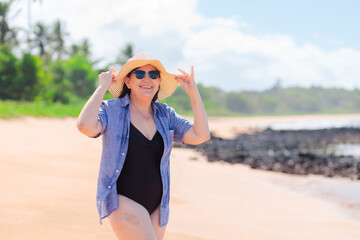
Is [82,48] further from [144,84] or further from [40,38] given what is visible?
[144,84]

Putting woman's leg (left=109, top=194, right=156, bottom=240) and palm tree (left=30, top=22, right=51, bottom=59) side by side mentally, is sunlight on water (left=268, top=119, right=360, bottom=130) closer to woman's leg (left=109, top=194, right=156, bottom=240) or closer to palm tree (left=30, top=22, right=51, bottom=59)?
palm tree (left=30, top=22, right=51, bottom=59)

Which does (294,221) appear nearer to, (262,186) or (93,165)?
(262,186)

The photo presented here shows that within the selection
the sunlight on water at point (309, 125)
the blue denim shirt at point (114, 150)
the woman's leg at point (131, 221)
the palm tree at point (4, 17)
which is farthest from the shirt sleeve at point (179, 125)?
the sunlight on water at point (309, 125)

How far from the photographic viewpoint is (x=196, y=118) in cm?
301

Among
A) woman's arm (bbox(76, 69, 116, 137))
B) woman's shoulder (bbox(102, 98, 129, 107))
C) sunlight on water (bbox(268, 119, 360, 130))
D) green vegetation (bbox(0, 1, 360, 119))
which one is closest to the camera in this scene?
woman's arm (bbox(76, 69, 116, 137))

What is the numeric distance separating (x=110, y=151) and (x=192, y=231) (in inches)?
113

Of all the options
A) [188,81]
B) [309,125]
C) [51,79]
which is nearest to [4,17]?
[51,79]

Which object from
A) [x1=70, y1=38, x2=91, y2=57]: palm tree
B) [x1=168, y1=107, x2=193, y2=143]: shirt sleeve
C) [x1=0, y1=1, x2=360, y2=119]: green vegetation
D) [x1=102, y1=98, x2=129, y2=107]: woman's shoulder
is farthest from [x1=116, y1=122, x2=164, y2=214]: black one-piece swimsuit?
[x1=70, y1=38, x2=91, y2=57]: palm tree

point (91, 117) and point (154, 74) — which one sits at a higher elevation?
point (154, 74)

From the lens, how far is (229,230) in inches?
209

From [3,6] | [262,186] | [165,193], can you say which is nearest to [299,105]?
[3,6]

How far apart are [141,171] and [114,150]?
0.25 meters

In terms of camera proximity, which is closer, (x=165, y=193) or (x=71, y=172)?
(x=165, y=193)

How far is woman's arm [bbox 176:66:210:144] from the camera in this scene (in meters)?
3.01
